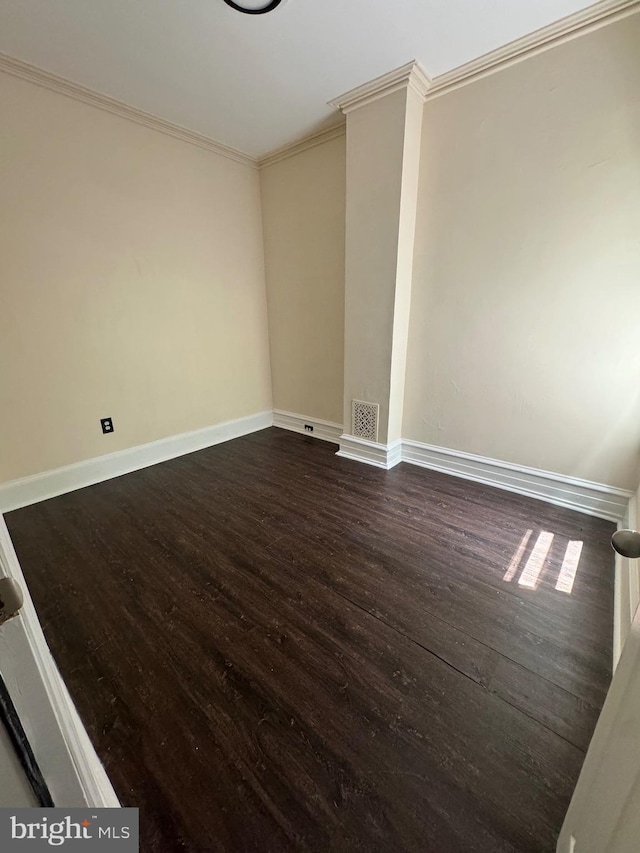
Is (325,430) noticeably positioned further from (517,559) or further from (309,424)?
(517,559)

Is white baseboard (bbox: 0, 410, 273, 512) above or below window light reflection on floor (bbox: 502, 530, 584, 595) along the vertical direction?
above

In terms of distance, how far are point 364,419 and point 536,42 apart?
90.4 inches

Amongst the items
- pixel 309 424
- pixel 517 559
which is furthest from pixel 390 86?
pixel 517 559

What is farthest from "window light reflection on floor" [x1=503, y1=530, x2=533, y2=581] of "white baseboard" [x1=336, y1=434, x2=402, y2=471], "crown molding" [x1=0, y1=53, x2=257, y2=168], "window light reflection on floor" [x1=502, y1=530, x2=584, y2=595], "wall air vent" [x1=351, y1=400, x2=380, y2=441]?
"crown molding" [x1=0, y1=53, x2=257, y2=168]

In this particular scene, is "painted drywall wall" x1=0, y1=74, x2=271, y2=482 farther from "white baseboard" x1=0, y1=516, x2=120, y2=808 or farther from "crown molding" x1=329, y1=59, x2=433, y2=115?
"white baseboard" x1=0, y1=516, x2=120, y2=808

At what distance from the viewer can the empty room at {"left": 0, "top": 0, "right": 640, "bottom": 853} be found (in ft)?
2.98

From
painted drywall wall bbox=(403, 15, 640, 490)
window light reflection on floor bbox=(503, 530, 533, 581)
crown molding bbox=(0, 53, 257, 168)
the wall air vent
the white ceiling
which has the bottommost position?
window light reflection on floor bbox=(503, 530, 533, 581)

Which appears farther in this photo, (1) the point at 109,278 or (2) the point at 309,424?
(2) the point at 309,424

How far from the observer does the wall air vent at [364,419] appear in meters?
2.76

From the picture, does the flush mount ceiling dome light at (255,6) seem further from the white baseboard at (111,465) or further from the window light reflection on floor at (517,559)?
the window light reflection on floor at (517,559)

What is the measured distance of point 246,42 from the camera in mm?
1768

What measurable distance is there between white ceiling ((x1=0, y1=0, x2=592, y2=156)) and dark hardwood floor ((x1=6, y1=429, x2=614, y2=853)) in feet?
8.13

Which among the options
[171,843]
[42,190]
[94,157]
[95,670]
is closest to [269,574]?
[95,670]

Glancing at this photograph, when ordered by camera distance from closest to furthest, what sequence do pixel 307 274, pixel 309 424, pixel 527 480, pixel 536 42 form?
1. pixel 536 42
2. pixel 527 480
3. pixel 307 274
4. pixel 309 424
